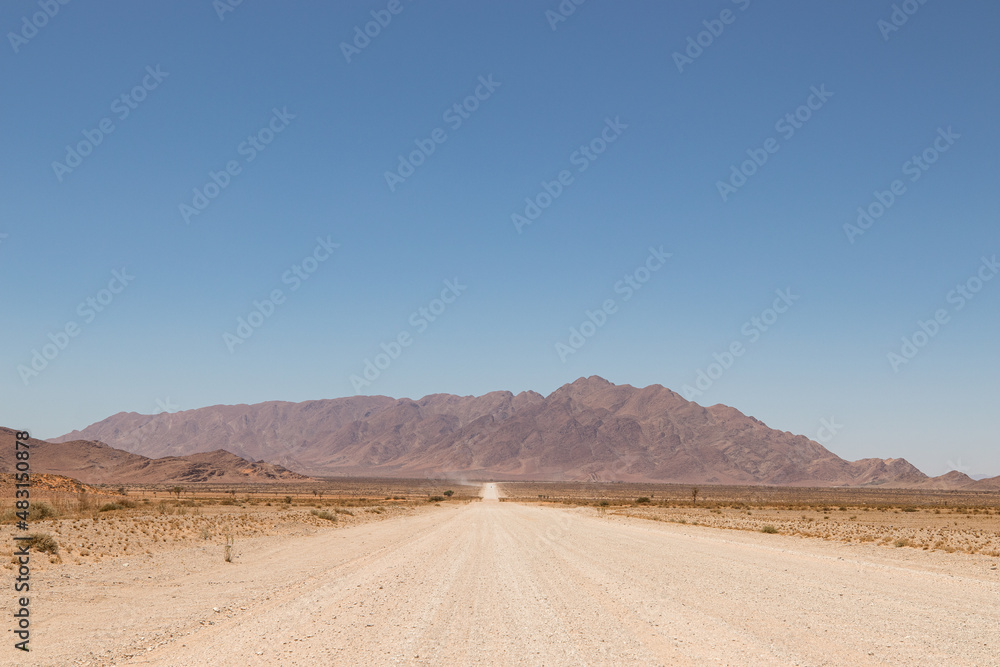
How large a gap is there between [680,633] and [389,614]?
174 inches

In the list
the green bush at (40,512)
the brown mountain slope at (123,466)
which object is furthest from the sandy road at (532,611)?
the brown mountain slope at (123,466)

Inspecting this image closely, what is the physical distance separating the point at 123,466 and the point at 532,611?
17757 cm

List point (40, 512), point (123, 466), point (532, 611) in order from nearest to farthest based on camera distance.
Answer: point (532, 611) → point (40, 512) → point (123, 466)

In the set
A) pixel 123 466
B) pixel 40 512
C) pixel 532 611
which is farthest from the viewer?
pixel 123 466

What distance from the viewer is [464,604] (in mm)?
11672

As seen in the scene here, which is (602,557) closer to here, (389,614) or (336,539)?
(389,614)

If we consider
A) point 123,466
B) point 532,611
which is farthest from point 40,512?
point 123,466

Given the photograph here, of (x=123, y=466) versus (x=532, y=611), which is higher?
(x=532, y=611)

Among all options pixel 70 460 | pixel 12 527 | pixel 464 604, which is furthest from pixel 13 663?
pixel 70 460

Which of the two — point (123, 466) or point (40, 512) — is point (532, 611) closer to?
point (40, 512)

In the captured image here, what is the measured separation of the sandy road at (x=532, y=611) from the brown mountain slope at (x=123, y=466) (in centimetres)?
13333

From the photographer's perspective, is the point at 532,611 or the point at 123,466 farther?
the point at 123,466

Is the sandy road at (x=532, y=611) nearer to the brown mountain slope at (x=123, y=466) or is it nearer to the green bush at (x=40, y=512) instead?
the green bush at (x=40, y=512)

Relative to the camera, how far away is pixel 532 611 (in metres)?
10.9
